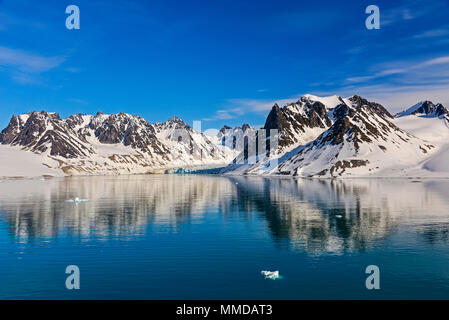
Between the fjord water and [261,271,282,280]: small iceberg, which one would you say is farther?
[261,271,282,280]: small iceberg

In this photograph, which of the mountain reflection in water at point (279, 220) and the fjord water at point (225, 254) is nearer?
the fjord water at point (225, 254)

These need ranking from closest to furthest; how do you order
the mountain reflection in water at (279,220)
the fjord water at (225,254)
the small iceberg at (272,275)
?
the fjord water at (225,254) → the small iceberg at (272,275) → the mountain reflection in water at (279,220)

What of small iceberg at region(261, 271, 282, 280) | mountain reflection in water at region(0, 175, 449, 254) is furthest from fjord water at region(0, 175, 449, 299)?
small iceberg at region(261, 271, 282, 280)

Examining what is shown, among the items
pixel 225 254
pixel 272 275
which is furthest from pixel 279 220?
pixel 272 275

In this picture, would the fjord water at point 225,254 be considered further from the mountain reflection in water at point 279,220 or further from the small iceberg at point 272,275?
the small iceberg at point 272,275

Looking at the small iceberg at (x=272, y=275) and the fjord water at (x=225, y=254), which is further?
the small iceberg at (x=272, y=275)

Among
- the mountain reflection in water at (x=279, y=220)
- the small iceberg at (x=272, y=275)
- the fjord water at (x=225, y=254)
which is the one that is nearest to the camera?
the fjord water at (x=225, y=254)

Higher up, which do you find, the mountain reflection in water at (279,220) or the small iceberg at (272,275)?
the mountain reflection in water at (279,220)

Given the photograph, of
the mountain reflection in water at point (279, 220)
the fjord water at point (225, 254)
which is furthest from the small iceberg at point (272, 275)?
the mountain reflection in water at point (279, 220)

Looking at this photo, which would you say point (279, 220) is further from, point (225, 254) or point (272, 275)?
point (272, 275)

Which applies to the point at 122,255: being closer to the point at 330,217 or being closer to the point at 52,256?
the point at 52,256

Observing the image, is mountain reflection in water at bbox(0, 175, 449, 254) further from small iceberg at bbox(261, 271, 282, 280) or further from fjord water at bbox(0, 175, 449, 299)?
small iceberg at bbox(261, 271, 282, 280)
